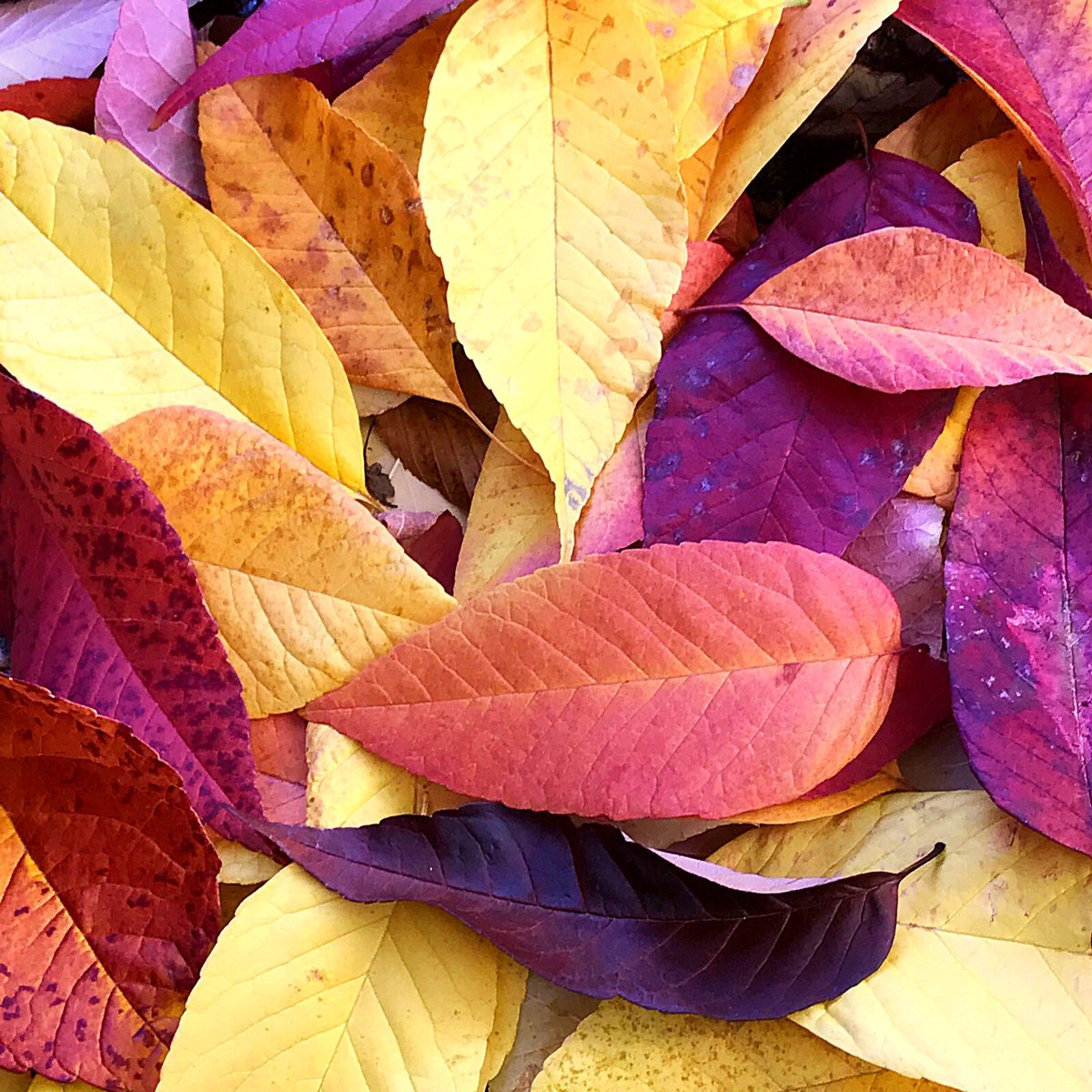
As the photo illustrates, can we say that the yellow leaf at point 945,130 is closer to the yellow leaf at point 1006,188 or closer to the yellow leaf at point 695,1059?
the yellow leaf at point 1006,188

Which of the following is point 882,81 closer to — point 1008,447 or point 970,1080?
point 1008,447

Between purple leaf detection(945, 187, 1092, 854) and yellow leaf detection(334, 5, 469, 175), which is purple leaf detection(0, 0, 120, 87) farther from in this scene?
purple leaf detection(945, 187, 1092, 854)

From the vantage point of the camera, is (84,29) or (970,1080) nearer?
(970,1080)

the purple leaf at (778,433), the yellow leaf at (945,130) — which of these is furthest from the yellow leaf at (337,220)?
the yellow leaf at (945,130)

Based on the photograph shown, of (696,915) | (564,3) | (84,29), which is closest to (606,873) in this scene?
(696,915)

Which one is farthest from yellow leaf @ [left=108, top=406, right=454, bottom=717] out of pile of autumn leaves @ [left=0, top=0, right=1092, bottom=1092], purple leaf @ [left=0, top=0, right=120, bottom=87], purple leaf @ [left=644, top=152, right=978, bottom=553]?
purple leaf @ [left=0, top=0, right=120, bottom=87]

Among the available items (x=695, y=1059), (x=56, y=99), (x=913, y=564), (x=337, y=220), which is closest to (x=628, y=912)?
(x=695, y=1059)
